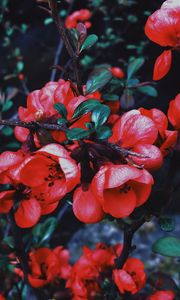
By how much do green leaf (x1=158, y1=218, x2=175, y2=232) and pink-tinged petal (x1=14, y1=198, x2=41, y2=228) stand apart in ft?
0.72

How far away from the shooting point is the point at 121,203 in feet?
1.91

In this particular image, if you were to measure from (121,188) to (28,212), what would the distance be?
19cm

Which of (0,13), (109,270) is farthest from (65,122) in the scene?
(0,13)

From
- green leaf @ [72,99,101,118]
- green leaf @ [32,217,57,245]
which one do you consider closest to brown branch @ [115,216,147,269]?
green leaf @ [72,99,101,118]

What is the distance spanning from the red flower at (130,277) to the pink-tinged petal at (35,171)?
0.35 m

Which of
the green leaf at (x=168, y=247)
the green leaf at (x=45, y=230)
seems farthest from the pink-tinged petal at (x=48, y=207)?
the green leaf at (x=45, y=230)

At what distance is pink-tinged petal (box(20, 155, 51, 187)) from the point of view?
61 cm

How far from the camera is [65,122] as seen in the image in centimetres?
64

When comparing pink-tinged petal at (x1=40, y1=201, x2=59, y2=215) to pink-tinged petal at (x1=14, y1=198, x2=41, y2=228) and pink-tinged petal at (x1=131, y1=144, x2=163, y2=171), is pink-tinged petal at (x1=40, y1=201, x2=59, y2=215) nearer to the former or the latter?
pink-tinged petal at (x1=14, y1=198, x2=41, y2=228)

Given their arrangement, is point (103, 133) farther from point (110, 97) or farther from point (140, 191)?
point (110, 97)

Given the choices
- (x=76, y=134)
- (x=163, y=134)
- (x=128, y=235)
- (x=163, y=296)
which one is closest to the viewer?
(x=76, y=134)

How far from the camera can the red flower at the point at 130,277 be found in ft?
2.85

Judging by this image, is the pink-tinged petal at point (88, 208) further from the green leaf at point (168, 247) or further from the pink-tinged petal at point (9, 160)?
the green leaf at point (168, 247)

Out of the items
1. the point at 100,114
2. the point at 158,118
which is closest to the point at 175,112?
the point at 158,118
